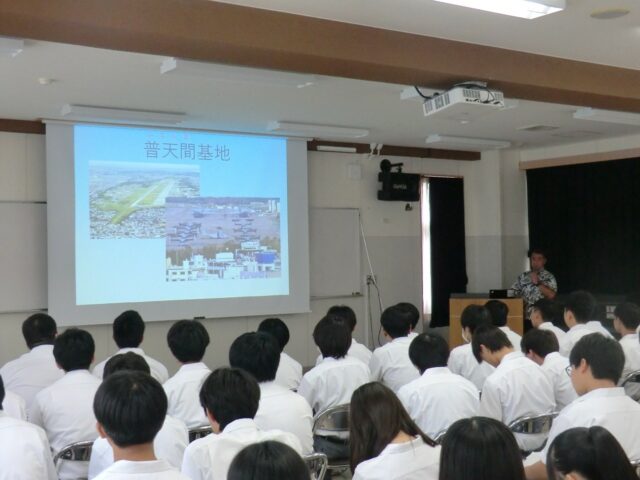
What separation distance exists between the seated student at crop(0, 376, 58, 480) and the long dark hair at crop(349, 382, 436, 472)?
1.17 meters

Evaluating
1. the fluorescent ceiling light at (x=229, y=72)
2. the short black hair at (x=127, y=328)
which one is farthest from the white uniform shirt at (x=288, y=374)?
the fluorescent ceiling light at (x=229, y=72)

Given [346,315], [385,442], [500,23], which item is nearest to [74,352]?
[385,442]

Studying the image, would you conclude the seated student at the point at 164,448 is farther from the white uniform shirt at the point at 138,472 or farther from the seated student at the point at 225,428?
the white uniform shirt at the point at 138,472

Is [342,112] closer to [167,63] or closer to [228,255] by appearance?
[228,255]

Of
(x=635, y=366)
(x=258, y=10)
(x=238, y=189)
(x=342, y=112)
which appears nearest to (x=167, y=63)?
(x=258, y=10)

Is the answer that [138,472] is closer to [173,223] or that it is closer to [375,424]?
[375,424]

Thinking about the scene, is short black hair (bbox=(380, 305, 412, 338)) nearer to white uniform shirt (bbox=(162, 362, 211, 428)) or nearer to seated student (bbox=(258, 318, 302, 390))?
seated student (bbox=(258, 318, 302, 390))

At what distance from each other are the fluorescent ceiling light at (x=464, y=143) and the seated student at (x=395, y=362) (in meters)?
3.64

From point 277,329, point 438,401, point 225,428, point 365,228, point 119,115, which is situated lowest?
point 438,401

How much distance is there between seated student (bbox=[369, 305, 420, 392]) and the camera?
4.96m

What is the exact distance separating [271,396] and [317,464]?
0.55 metres

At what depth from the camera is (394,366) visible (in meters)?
4.98

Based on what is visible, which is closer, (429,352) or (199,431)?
(199,431)

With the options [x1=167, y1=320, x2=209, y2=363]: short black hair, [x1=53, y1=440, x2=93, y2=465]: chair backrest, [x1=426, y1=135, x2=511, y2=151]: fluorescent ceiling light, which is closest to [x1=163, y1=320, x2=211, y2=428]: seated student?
[x1=167, y1=320, x2=209, y2=363]: short black hair
